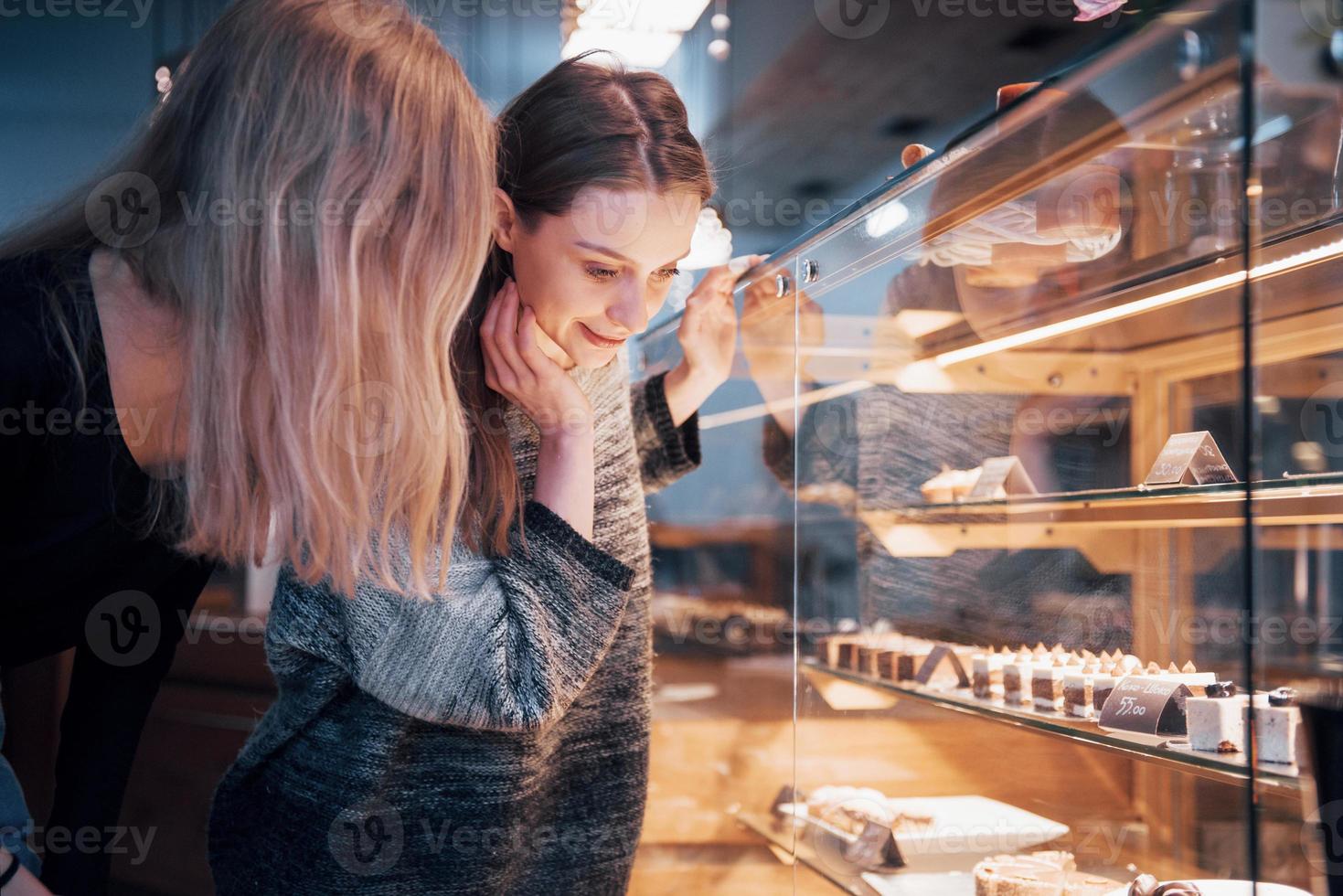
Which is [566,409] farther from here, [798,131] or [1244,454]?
[798,131]

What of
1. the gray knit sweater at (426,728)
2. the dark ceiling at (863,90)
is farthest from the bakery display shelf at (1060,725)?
the dark ceiling at (863,90)

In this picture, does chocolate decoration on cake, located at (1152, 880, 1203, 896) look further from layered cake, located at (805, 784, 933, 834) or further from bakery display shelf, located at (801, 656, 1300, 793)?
layered cake, located at (805, 784, 933, 834)

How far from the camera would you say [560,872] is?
141 centimetres

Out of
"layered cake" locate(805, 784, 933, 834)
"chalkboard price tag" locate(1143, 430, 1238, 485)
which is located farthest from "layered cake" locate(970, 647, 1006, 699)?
"chalkboard price tag" locate(1143, 430, 1238, 485)

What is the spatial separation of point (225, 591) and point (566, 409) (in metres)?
1.74

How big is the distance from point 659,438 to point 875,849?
76cm

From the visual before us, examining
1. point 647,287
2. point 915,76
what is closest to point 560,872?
point 647,287

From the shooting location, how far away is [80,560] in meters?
1.14

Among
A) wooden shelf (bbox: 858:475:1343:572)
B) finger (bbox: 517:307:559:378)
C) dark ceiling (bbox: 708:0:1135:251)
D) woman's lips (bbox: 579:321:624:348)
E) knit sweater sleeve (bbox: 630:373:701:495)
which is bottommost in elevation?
wooden shelf (bbox: 858:475:1343:572)

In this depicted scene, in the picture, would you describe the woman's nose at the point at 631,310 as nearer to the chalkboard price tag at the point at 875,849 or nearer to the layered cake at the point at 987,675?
the layered cake at the point at 987,675

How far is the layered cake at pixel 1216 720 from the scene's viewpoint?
91cm

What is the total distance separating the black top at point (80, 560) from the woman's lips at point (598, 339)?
1.89 ft

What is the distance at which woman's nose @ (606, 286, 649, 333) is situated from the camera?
1.39 meters

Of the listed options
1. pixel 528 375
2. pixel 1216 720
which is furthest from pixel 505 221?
pixel 1216 720
